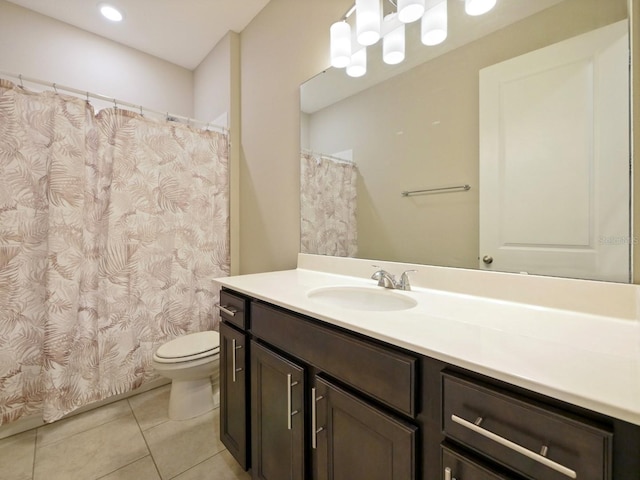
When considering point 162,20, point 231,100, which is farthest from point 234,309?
point 162,20

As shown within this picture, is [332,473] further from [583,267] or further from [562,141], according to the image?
[562,141]

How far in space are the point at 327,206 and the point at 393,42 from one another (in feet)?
2.73

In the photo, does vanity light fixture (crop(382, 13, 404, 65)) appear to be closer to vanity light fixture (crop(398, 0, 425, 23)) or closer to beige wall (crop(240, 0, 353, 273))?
vanity light fixture (crop(398, 0, 425, 23))

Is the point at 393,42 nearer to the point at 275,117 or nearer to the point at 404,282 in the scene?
the point at 275,117

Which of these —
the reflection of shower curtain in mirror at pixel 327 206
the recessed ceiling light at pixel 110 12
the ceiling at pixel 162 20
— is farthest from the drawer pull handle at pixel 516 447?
the recessed ceiling light at pixel 110 12

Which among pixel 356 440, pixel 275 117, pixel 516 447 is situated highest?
pixel 275 117

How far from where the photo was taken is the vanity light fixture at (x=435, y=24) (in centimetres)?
110

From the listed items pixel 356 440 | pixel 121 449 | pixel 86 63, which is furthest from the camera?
pixel 86 63

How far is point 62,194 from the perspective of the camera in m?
1.54

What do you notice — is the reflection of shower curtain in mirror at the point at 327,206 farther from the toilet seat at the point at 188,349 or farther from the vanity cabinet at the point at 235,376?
the toilet seat at the point at 188,349

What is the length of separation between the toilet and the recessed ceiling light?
231 cm

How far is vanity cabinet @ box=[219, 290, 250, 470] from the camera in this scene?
3.81ft

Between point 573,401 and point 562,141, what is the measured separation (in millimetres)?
803

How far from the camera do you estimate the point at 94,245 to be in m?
1.67
